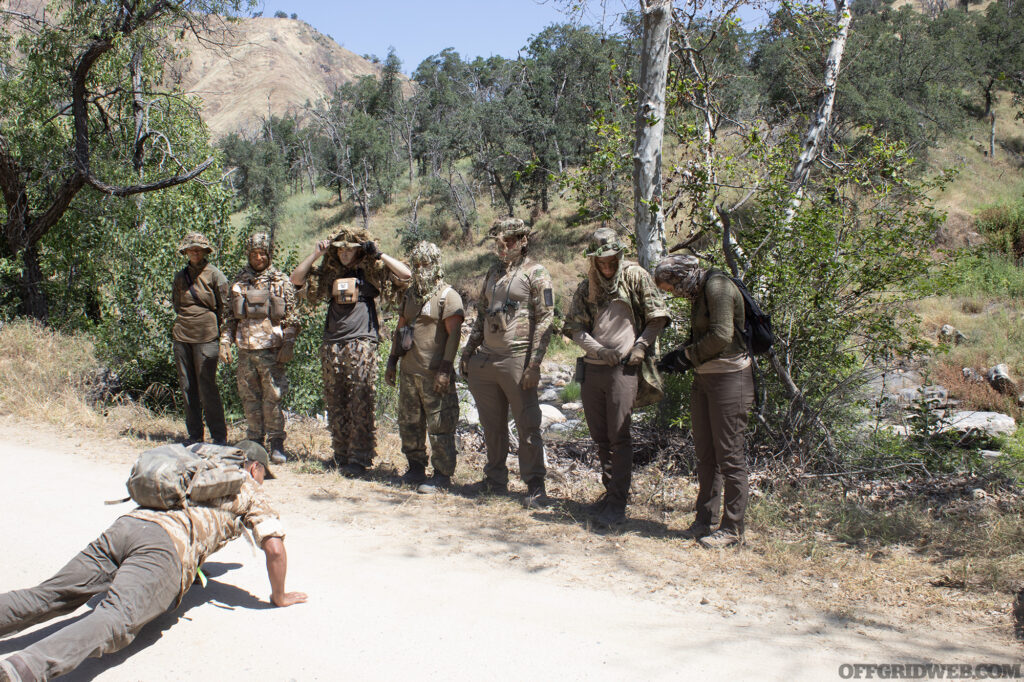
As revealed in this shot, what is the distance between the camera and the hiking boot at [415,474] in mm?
5922

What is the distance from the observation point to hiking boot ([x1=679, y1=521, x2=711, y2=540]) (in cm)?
465

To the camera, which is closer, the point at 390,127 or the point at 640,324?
the point at 640,324

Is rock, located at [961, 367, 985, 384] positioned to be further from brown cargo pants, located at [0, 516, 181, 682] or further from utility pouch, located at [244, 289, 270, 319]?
brown cargo pants, located at [0, 516, 181, 682]

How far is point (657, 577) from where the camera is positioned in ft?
13.5

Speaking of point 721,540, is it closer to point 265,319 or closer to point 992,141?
point 265,319

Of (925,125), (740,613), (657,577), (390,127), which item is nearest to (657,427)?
(657,577)

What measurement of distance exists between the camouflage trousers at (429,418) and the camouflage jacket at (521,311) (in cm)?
68

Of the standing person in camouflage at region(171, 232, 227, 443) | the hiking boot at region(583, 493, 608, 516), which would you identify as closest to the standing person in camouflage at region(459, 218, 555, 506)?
the hiking boot at region(583, 493, 608, 516)

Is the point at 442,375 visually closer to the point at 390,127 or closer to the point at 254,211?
the point at 254,211

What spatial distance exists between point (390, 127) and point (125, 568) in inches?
1769

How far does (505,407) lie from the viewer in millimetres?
5477

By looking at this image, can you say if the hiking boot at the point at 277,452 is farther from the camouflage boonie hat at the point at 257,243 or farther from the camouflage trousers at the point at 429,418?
the camouflage boonie hat at the point at 257,243

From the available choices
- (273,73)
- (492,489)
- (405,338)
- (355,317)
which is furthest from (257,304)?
(273,73)

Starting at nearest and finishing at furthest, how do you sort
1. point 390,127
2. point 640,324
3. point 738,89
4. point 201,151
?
point 640,324, point 201,151, point 738,89, point 390,127
